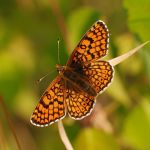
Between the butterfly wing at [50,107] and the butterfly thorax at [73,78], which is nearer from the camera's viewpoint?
the butterfly wing at [50,107]

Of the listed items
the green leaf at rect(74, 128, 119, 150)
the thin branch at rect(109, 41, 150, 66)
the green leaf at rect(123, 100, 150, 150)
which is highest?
the thin branch at rect(109, 41, 150, 66)

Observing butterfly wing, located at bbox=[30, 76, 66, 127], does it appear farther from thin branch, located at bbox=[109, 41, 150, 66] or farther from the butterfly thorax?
thin branch, located at bbox=[109, 41, 150, 66]

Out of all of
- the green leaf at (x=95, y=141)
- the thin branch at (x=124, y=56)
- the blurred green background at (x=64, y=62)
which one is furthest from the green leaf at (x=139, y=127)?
the thin branch at (x=124, y=56)

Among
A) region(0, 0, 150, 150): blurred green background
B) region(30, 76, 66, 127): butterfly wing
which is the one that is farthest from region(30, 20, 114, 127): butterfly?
region(0, 0, 150, 150): blurred green background

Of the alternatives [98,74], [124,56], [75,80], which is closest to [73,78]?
[75,80]

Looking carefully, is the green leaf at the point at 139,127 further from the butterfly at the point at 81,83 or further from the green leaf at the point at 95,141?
the butterfly at the point at 81,83

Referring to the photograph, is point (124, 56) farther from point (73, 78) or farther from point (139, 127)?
point (139, 127)

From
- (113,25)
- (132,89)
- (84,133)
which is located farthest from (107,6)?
(84,133)
